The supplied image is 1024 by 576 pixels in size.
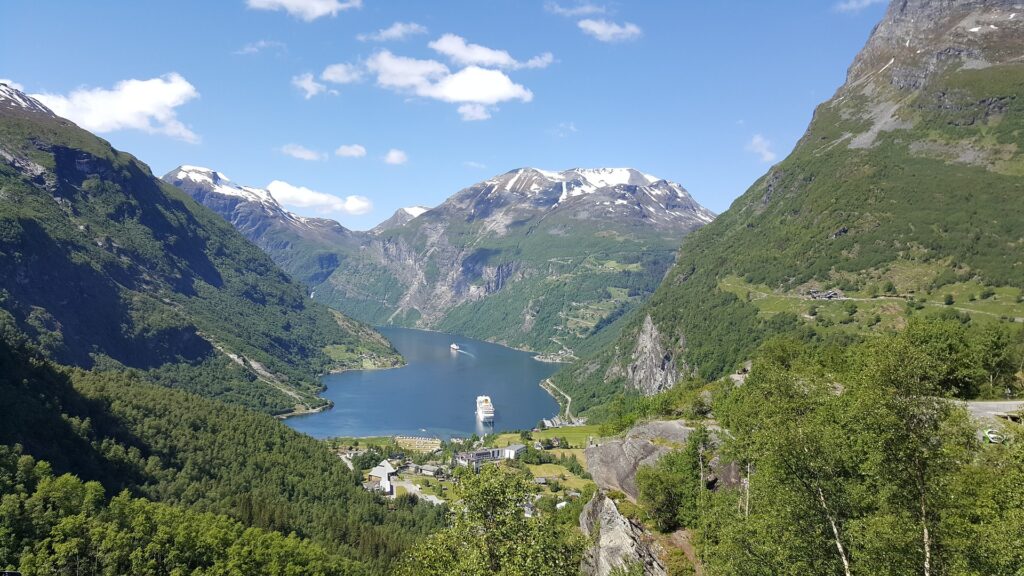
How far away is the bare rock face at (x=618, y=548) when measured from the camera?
32.1 m

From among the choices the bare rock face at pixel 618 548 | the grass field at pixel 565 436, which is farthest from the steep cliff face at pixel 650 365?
the bare rock face at pixel 618 548

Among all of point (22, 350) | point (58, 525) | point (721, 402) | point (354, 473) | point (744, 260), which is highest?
point (744, 260)

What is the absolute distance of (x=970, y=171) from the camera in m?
133

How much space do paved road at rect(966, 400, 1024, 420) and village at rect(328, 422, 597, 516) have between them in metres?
45.8

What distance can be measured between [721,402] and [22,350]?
3928 inches

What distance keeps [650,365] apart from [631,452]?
5244 inches

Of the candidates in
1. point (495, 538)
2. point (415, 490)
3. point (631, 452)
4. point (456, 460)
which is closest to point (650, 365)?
point (456, 460)

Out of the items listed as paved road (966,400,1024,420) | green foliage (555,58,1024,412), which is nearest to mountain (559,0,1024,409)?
green foliage (555,58,1024,412)

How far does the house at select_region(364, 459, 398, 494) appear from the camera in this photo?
10338 cm

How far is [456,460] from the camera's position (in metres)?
121

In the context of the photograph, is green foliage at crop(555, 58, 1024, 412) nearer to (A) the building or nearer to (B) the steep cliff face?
(B) the steep cliff face

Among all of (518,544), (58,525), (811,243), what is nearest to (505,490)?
(518,544)

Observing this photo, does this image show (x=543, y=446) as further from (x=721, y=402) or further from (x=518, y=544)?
(x=518, y=544)

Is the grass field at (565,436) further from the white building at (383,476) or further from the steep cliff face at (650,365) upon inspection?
the steep cliff face at (650,365)
